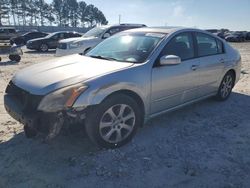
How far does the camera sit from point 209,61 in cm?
545

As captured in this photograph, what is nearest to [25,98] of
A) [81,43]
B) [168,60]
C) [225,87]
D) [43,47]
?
[168,60]

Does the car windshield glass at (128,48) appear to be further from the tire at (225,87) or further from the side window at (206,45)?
the tire at (225,87)

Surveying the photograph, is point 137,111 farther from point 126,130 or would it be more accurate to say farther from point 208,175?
point 208,175

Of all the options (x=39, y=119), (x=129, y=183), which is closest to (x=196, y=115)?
(x=129, y=183)

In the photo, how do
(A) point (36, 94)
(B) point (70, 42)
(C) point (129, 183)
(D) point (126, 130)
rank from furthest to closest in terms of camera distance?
(B) point (70, 42) → (D) point (126, 130) → (A) point (36, 94) → (C) point (129, 183)

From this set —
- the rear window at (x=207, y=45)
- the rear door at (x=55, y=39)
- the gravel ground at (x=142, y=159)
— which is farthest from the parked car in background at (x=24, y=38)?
the rear window at (x=207, y=45)

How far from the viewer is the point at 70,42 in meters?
11.9

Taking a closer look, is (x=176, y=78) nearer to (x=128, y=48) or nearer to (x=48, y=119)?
(x=128, y=48)

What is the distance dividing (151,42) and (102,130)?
1672 millimetres

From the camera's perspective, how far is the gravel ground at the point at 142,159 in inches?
131

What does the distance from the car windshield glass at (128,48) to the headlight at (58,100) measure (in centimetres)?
120

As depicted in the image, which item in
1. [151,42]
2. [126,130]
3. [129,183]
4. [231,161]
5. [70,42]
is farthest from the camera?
[70,42]

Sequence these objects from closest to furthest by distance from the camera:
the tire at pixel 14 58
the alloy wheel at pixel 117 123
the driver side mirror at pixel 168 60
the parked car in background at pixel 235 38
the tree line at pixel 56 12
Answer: the alloy wheel at pixel 117 123 → the driver side mirror at pixel 168 60 → the tire at pixel 14 58 → the parked car in background at pixel 235 38 → the tree line at pixel 56 12

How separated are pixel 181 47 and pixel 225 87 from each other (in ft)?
6.40
